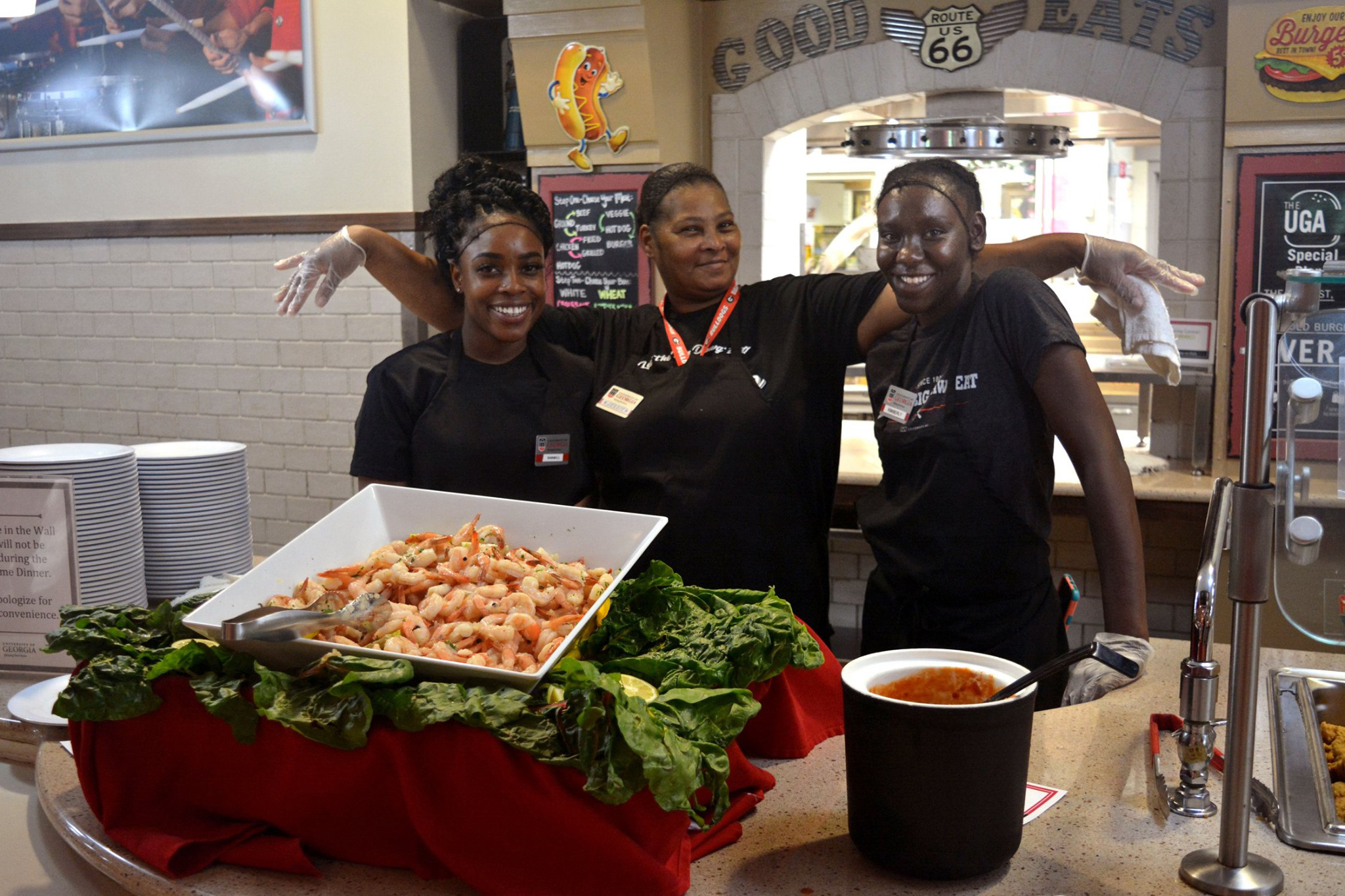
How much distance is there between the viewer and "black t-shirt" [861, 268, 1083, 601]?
83.4 inches

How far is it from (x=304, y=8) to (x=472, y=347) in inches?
127

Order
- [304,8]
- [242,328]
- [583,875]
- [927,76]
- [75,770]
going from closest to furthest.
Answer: [583,875], [75,770], [927,76], [304,8], [242,328]

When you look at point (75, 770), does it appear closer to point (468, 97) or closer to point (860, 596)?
point (860, 596)

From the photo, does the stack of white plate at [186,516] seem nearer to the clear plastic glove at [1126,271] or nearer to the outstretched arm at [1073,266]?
the outstretched arm at [1073,266]

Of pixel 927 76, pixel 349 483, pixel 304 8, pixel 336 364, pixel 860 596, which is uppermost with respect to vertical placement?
pixel 304 8

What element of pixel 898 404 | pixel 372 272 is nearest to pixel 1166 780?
pixel 898 404

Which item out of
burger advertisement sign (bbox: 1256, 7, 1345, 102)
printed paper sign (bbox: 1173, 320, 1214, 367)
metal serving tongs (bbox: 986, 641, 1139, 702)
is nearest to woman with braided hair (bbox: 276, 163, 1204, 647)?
metal serving tongs (bbox: 986, 641, 1139, 702)

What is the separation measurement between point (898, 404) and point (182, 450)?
4.61 ft

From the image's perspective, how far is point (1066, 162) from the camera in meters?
8.67

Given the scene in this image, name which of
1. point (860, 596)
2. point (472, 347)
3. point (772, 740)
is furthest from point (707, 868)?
point (860, 596)

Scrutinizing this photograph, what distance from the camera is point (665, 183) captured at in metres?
2.58

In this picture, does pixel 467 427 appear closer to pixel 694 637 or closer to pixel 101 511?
pixel 101 511

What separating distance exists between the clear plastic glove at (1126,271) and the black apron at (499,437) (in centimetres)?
107

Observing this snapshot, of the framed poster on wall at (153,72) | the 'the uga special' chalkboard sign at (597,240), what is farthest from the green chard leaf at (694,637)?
the framed poster on wall at (153,72)
